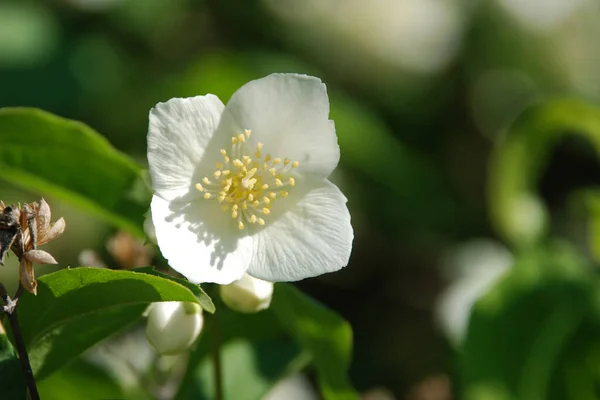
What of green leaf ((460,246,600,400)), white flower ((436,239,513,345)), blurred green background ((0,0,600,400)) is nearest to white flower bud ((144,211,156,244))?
green leaf ((460,246,600,400))

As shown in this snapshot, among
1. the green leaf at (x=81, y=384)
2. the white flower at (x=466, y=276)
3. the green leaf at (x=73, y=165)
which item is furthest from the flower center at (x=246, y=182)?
the white flower at (x=466, y=276)

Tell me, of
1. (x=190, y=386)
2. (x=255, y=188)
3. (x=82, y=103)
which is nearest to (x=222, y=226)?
(x=255, y=188)

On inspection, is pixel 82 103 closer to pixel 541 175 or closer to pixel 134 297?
pixel 541 175

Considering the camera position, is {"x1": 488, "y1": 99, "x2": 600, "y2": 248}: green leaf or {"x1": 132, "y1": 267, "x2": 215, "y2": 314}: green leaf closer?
{"x1": 132, "y1": 267, "x2": 215, "y2": 314}: green leaf

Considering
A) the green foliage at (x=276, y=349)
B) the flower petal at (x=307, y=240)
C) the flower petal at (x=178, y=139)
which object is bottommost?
the green foliage at (x=276, y=349)

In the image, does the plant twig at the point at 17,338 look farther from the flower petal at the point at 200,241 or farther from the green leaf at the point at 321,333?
the green leaf at the point at 321,333

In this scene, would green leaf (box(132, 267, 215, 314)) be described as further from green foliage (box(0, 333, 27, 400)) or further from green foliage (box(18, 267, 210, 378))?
green foliage (box(0, 333, 27, 400))
